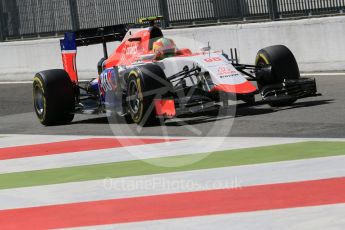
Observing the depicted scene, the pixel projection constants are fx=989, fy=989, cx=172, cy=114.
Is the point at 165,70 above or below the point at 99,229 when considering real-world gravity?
above

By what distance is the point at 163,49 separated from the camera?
1372cm

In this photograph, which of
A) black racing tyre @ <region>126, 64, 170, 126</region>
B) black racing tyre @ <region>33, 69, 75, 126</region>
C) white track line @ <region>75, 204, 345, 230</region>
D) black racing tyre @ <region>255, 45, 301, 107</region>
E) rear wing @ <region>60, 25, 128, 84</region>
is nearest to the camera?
white track line @ <region>75, 204, 345, 230</region>

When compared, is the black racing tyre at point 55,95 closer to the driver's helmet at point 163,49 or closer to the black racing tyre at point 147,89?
the driver's helmet at point 163,49

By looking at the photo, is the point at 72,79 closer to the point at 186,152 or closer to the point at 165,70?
the point at 165,70

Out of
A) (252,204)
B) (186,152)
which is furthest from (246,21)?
(252,204)

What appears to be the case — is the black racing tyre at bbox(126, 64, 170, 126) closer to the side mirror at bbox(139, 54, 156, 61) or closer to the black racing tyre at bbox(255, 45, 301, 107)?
the side mirror at bbox(139, 54, 156, 61)

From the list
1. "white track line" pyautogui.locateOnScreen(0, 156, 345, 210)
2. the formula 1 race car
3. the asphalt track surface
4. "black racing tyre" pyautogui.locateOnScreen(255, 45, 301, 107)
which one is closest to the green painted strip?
"white track line" pyautogui.locateOnScreen(0, 156, 345, 210)

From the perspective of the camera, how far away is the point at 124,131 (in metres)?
12.8

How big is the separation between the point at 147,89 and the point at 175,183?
3.94 meters

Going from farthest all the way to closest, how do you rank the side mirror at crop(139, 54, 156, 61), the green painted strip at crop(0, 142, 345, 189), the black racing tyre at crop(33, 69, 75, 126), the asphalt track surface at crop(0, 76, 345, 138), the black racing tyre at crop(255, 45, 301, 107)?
the black racing tyre at crop(33, 69, 75, 126)
the side mirror at crop(139, 54, 156, 61)
the black racing tyre at crop(255, 45, 301, 107)
the asphalt track surface at crop(0, 76, 345, 138)
the green painted strip at crop(0, 142, 345, 189)

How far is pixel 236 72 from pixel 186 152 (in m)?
2.58

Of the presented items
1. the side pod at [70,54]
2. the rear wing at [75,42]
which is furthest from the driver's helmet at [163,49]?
the side pod at [70,54]

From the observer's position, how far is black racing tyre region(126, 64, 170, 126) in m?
12.6

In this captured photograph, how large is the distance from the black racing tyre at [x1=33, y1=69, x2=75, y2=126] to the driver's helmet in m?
1.45
